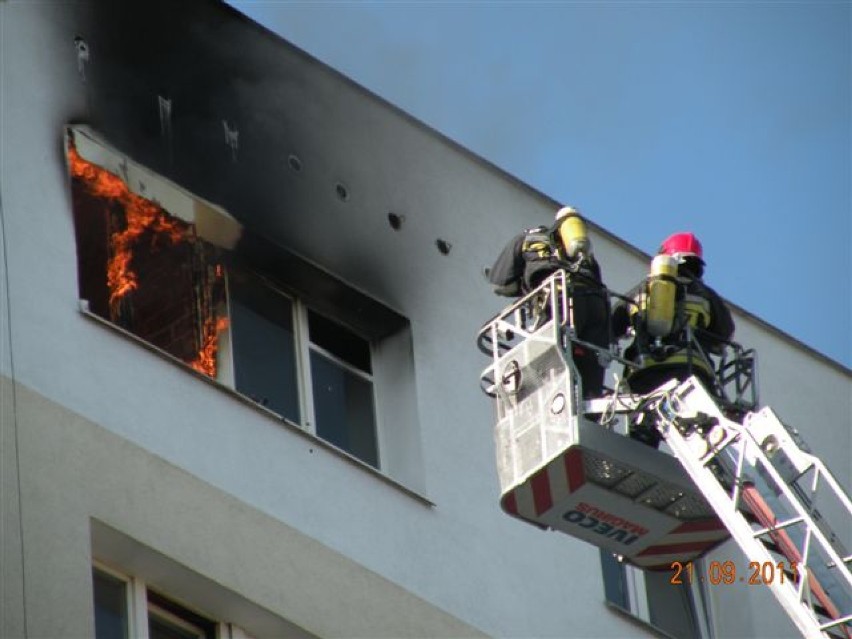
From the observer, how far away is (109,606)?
16328mm

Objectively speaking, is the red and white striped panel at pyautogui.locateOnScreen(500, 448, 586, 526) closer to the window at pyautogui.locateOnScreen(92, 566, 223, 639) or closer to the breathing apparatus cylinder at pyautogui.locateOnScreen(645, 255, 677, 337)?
the breathing apparatus cylinder at pyautogui.locateOnScreen(645, 255, 677, 337)

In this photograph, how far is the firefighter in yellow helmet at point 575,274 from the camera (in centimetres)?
1689

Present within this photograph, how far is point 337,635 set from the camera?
17297 millimetres

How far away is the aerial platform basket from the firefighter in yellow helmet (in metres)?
0.16

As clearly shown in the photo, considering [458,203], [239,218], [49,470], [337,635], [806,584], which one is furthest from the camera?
[458,203]

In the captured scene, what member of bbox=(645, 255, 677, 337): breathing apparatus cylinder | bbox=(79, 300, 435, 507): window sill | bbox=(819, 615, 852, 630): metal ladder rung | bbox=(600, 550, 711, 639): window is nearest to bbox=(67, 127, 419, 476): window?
bbox=(79, 300, 435, 507): window sill

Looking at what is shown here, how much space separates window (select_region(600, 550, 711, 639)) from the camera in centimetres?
2067

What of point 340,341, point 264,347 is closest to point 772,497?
A: point 264,347

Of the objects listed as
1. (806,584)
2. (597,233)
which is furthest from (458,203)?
(806,584)

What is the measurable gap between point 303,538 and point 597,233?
19.1 feet

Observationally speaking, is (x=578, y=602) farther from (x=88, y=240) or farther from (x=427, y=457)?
(x=88, y=240)

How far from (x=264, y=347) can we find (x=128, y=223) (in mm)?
1412

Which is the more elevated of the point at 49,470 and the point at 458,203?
the point at 458,203

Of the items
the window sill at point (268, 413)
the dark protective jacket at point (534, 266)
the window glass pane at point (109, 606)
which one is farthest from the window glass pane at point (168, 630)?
the dark protective jacket at point (534, 266)
